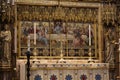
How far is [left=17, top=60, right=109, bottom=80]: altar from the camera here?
15.8 m

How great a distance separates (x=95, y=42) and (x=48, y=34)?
233 centimetres

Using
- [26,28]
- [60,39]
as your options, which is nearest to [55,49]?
[60,39]

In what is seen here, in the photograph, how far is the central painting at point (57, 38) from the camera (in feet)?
55.8

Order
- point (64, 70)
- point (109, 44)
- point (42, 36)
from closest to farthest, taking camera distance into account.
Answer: point (64, 70) < point (42, 36) < point (109, 44)

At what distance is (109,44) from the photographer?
57.8ft

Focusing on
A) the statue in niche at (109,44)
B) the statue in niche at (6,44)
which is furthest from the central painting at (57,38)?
the statue in niche at (6,44)

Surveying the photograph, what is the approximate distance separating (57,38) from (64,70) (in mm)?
1888

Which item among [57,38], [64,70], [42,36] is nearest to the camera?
[64,70]

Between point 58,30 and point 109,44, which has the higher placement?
point 58,30

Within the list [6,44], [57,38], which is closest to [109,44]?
[57,38]

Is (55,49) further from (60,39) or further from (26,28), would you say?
(26,28)

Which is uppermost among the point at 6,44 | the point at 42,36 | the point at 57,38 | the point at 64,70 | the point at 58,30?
the point at 58,30

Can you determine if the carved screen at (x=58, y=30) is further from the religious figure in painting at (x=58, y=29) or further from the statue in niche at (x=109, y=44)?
the statue in niche at (x=109, y=44)

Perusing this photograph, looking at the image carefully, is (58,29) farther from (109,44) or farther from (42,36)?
(109,44)
